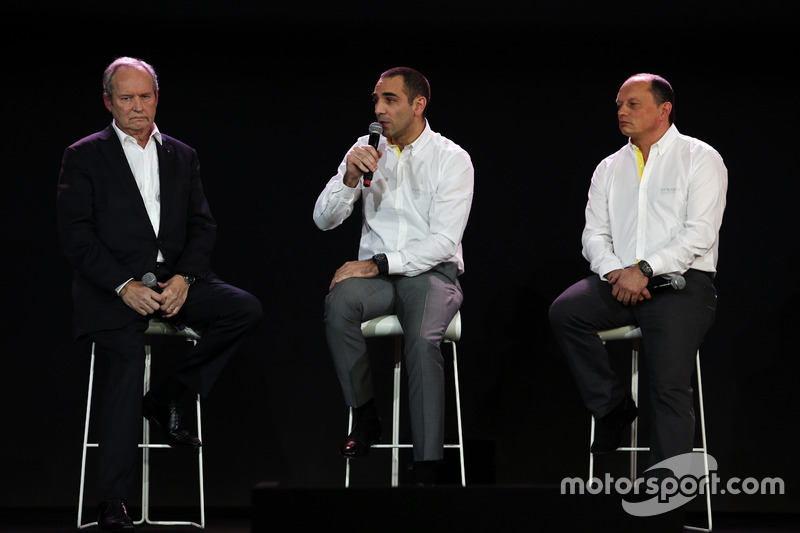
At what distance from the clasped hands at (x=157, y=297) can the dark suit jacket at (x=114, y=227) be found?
38 millimetres

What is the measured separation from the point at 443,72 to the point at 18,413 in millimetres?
2557

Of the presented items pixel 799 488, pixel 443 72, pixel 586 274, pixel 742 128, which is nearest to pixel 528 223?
pixel 586 274

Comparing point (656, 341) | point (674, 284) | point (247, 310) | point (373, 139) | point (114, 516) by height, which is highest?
point (373, 139)

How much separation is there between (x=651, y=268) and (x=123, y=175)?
6.52 ft

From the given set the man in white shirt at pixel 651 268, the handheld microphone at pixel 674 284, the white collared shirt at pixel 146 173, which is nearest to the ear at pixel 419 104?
the man in white shirt at pixel 651 268

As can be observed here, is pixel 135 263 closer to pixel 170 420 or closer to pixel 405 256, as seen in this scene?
pixel 170 420

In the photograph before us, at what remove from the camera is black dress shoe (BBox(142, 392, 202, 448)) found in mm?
3256

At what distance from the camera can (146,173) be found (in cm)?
344

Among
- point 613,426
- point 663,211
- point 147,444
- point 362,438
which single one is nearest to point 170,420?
point 147,444

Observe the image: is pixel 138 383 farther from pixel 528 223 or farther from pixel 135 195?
pixel 528 223

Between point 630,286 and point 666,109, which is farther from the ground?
point 666,109

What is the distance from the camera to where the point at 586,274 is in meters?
4.34

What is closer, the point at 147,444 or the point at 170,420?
the point at 170,420

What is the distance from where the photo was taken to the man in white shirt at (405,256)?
10.5 feet
